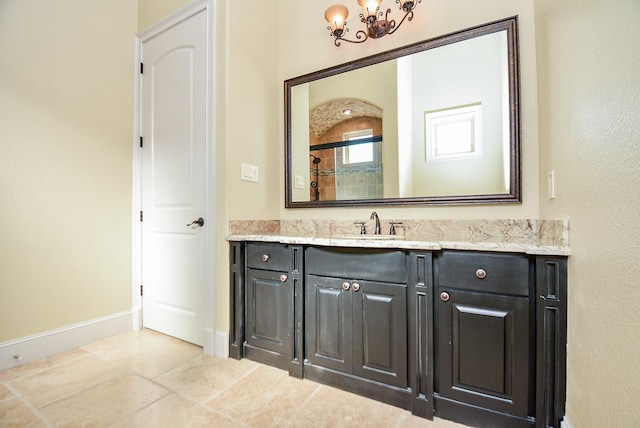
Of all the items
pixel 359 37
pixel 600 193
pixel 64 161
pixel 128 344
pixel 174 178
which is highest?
pixel 359 37

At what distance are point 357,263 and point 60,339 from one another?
2.17m

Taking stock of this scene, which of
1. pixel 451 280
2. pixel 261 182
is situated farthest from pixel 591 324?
pixel 261 182

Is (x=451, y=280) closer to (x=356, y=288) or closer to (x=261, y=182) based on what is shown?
(x=356, y=288)

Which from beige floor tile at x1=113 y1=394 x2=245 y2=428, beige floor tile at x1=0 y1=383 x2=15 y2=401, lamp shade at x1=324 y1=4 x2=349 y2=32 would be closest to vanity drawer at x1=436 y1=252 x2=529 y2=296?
beige floor tile at x1=113 y1=394 x2=245 y2=428

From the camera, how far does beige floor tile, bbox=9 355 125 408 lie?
A: 1472 millimetres

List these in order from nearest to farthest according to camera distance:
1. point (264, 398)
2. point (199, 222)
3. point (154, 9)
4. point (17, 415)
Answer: point (17, 415) < point (264, 398) < point (199, 222) < point (154, 9)

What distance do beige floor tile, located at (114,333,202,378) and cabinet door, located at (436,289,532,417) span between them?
5.32 ft

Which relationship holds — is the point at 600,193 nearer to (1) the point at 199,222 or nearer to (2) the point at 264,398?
(2) the point at 264,398

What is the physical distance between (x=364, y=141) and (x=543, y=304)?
1.40 m

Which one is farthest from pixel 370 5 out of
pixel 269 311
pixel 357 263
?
pixel 269 311

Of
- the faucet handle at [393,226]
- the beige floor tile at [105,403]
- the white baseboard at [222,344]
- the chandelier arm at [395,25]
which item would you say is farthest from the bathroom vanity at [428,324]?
the chandelier arm at [395,25]

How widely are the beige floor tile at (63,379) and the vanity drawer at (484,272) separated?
2006 mm

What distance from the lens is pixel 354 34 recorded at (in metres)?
2.08

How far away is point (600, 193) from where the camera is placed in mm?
821
